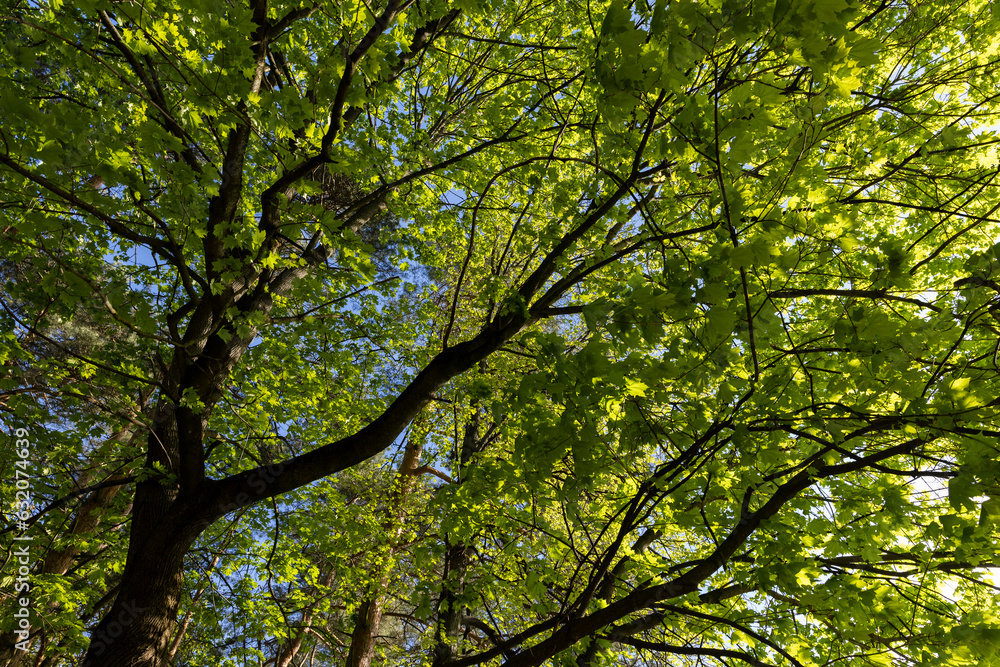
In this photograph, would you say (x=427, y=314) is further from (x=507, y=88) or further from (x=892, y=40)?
(x=892, y=40)

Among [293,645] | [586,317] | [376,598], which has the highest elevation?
[376,598]

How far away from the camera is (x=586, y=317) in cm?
209

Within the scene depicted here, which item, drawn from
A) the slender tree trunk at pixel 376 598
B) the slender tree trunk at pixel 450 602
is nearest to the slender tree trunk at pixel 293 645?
the slender tree trunk at pixel 376 598

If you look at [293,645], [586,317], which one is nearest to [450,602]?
[293,645]

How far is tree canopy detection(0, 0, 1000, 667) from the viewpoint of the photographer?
2139 mm

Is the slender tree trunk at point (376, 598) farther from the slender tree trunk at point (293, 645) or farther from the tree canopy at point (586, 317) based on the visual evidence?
the slender tree trunk at point (293, 645)

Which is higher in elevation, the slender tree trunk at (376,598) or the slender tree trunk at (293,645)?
the slender tree trunk at (376,598)

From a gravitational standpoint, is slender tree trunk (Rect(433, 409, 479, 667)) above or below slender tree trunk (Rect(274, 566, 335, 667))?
above

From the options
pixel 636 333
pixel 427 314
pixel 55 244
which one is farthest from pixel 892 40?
pixel 55 244

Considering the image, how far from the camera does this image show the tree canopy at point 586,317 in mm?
2139
